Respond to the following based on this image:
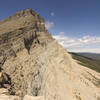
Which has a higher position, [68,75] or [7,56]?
[7,56]

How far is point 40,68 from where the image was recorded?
61.7ft

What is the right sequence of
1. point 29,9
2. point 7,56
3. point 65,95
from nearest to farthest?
point 65,95
point 7,56
point 29,9

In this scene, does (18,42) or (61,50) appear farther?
(18,42)

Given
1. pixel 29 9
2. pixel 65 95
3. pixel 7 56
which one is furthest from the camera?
pixel 29 9

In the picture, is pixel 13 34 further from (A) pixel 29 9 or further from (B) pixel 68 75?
(B) pixel 68 75

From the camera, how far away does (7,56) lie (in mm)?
22750

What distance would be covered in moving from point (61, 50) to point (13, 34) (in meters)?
12.6

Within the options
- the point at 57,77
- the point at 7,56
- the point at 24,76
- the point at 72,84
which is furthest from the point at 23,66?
the point at 72,84

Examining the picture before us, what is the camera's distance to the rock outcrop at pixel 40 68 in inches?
556

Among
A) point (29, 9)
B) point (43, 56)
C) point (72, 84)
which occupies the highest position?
point (29, 9)

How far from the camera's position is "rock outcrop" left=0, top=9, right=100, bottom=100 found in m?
14.1

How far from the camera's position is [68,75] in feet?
52.0

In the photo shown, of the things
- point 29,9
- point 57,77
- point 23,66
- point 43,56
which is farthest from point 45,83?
point 29,9

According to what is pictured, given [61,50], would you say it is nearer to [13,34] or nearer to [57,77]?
[57,77]
